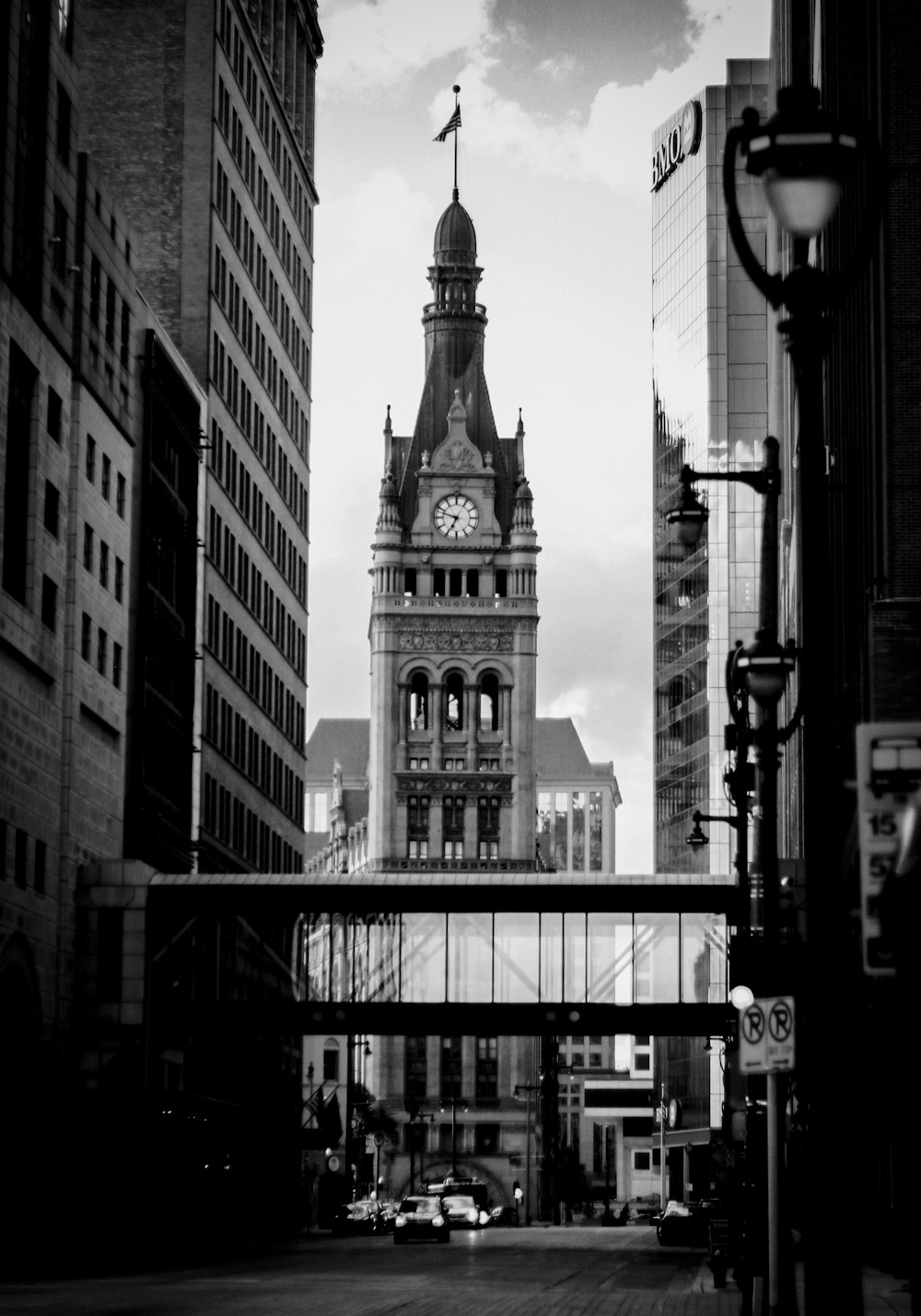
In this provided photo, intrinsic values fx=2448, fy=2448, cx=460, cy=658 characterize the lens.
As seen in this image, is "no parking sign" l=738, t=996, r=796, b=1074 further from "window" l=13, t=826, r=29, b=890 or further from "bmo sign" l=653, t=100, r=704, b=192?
"bmo sign" l=653, t=100, r=704, b=192

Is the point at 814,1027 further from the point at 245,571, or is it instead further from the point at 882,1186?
the point at 245,571

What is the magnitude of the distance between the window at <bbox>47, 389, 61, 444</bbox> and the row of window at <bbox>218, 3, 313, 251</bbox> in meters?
35.2

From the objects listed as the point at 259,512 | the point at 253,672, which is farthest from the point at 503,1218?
the point at 259,512

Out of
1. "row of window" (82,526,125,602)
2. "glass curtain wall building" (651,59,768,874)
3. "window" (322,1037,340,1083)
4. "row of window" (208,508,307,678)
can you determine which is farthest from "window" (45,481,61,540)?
"window" (322,1037,340,1083)

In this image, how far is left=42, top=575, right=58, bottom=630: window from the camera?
65.8 m

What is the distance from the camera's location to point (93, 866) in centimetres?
6981

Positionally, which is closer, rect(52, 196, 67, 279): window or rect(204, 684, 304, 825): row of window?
rect(52, 196, 67, 279): window

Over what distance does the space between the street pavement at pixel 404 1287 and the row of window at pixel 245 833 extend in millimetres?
26751

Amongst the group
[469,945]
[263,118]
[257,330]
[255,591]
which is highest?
[263,118]

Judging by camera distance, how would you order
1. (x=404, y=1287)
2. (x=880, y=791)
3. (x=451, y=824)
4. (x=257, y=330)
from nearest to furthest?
(x=880, y=791), (x=404, y=1287), (x=257, y=330), (x=451, y=824)

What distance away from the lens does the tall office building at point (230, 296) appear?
9412 cm

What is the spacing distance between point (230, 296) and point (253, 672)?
54.3 feet

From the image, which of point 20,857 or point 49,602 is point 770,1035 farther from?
point 49,602

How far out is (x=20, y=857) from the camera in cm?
6281
